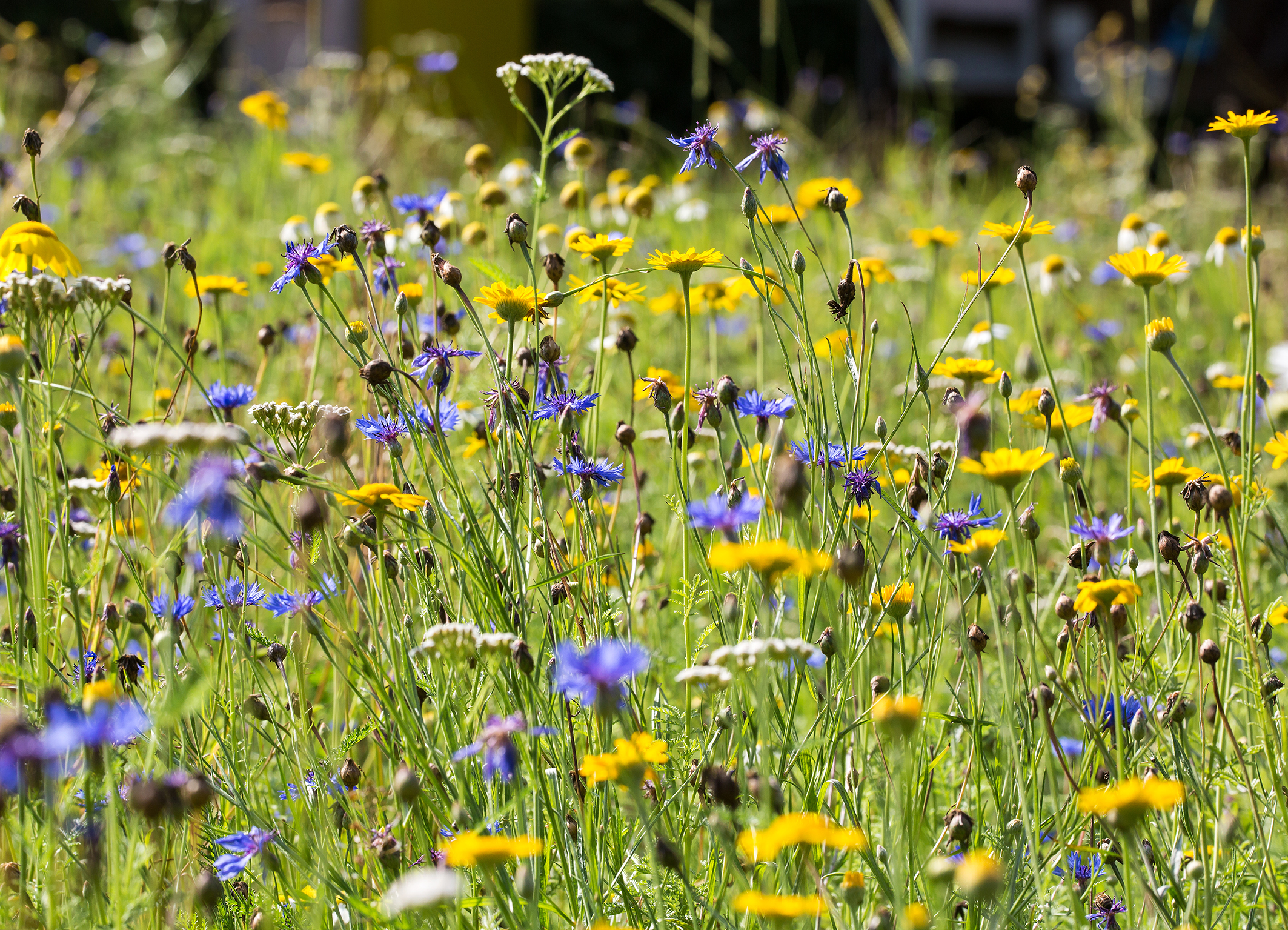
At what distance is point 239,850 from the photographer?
1.15 meters

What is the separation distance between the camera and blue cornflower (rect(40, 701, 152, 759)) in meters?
0.87

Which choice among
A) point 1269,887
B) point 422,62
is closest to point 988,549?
point 1269,887

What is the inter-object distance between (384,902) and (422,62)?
12.9 ft

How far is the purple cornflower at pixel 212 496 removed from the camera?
84 centimetres

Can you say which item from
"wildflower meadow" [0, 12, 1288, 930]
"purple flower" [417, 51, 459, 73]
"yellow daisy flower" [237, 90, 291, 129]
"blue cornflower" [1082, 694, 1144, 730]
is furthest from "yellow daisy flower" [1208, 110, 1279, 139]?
"purple flower" [417, 51, 459, 73]

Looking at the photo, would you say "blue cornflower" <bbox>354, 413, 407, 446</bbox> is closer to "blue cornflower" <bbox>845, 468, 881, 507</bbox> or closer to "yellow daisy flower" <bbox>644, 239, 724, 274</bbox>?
"yellow daisy flower" <bbox>644, 239, 724, 274</bbox>

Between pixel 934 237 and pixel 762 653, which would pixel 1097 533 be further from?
pixel 934 237

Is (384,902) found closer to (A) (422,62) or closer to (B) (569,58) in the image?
(B) (569,58)

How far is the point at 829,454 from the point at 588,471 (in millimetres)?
311

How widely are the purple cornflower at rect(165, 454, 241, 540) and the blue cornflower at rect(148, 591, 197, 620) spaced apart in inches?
5.4

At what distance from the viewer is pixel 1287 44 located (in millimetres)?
9461

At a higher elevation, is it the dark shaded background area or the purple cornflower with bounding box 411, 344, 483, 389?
the dark shaded background area

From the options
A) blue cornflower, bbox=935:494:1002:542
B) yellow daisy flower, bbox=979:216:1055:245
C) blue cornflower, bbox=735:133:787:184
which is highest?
blue cornflower, bbox=735:133:787:184

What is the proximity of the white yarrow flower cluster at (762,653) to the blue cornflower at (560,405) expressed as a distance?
457 millimetres
